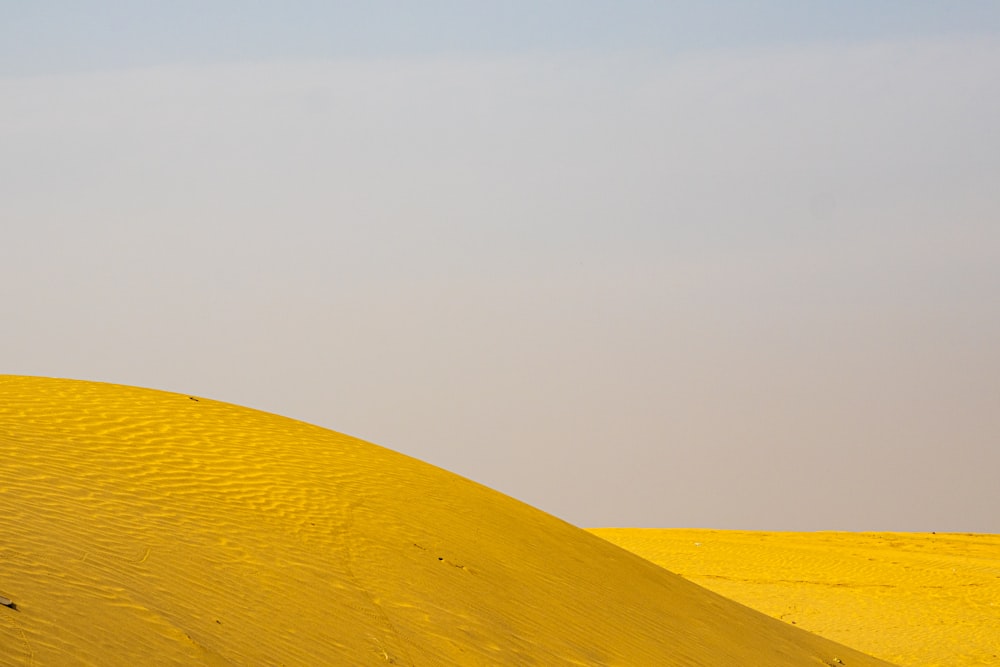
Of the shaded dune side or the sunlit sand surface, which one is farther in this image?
the sunlit sand surface

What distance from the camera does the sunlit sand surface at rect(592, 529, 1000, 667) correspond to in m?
17.5

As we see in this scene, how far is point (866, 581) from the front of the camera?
23.2 meters

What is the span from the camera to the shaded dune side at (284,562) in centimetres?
633

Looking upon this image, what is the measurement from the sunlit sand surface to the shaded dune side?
490cm

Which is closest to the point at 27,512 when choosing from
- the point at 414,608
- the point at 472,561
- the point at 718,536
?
the point at 414,608

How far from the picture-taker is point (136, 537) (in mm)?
7496

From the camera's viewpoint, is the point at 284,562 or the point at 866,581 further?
the point at 866,581

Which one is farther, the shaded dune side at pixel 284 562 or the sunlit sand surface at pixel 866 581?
the sunlit sand surface at pixel 866 581

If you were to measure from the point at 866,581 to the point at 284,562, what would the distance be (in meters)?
18.8

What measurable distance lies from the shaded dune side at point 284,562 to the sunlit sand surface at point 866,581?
490 cm

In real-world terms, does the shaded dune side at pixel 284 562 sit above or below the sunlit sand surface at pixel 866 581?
below

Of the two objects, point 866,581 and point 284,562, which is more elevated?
point 866,581

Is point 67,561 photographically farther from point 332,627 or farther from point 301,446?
point 301,446

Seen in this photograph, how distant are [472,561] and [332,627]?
2751 mm
